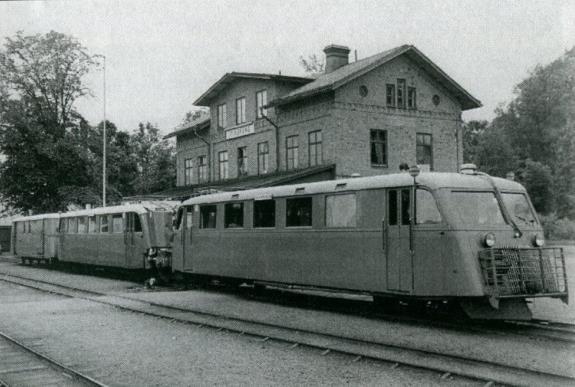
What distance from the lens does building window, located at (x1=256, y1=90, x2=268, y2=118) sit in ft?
106

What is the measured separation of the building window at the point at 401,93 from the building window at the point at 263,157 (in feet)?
21.9

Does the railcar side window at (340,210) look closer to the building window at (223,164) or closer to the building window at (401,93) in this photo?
the building window at (401,93)

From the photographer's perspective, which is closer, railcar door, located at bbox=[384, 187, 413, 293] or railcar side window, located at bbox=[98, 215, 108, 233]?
railcar door, located at bbox=[384, 187, 413, 293]

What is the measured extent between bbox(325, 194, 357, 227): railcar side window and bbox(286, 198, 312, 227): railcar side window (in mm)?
606

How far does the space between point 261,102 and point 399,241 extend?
72.9ft

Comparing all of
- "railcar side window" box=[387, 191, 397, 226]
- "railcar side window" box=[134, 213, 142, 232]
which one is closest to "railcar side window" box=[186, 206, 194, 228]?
"railcar side window" box=[134, 213, 142, 232]

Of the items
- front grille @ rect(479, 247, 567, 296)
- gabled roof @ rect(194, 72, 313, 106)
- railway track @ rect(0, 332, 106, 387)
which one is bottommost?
railway track @ rect(0, 332, 106, 387)

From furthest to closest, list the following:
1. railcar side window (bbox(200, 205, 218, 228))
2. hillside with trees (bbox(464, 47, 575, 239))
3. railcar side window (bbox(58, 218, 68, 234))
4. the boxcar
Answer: hillside with trees (bbox(464, 47, 575, 239)) < the boxcar < railcar side window (bbox(58, 218, 68, 234)) < railcar side window (bbox(200, 205, 218, 228))

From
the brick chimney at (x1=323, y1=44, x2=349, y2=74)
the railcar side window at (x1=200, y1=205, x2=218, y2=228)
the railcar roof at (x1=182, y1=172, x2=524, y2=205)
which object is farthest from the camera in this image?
the brick chimney at (x1=323, y1=44, x2=349, y2=74)

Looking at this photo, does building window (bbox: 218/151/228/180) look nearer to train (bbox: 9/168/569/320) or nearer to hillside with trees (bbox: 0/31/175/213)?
hillside with trees (bbox: 0/31/175/213)

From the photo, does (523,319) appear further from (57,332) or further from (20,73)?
(20,73)

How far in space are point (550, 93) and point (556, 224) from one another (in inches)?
809

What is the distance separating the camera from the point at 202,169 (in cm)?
3894

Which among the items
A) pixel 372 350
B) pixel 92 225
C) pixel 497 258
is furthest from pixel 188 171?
pixel 372 350
